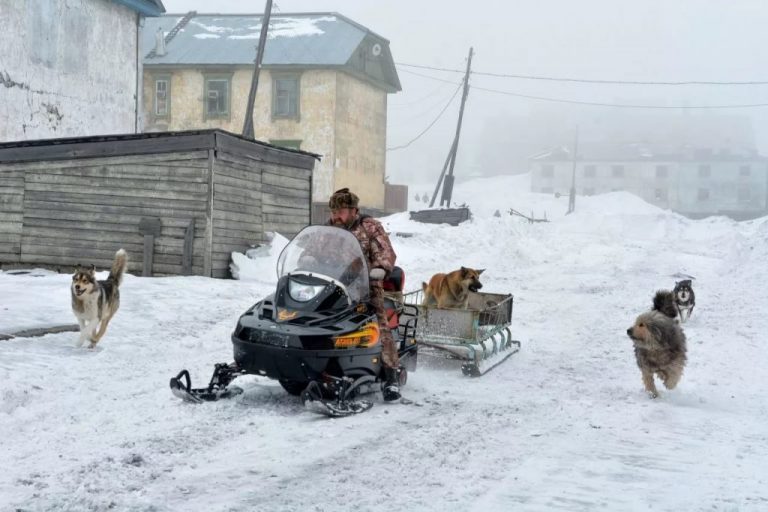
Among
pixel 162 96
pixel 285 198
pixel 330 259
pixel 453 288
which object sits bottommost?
pixel 453 288

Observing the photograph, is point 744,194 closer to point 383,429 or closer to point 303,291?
point 303,291

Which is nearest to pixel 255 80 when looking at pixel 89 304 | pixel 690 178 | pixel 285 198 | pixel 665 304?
pixel 285 198

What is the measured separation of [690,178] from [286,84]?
6464 centimetres

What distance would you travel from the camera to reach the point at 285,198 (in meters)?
21.1

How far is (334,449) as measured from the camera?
5.93m

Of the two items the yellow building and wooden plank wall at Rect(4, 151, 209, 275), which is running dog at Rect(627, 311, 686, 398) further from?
the yellow building

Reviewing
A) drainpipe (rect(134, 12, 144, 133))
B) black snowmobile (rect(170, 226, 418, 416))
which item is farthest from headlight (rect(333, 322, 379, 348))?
drainpipe (rect(134, 12, 144, 133))

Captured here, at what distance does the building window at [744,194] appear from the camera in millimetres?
93312

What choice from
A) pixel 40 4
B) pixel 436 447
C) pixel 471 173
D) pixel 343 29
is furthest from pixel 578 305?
pixel 471 173

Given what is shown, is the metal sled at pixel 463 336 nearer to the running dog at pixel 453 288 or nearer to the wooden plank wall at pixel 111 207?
the running dog at pixel 453 288

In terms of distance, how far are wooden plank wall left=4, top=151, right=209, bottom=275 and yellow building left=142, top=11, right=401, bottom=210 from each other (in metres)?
22.1

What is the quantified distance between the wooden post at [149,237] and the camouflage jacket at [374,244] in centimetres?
1127

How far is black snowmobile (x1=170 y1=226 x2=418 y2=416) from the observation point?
6957 millimetres

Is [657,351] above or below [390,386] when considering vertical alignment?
above
